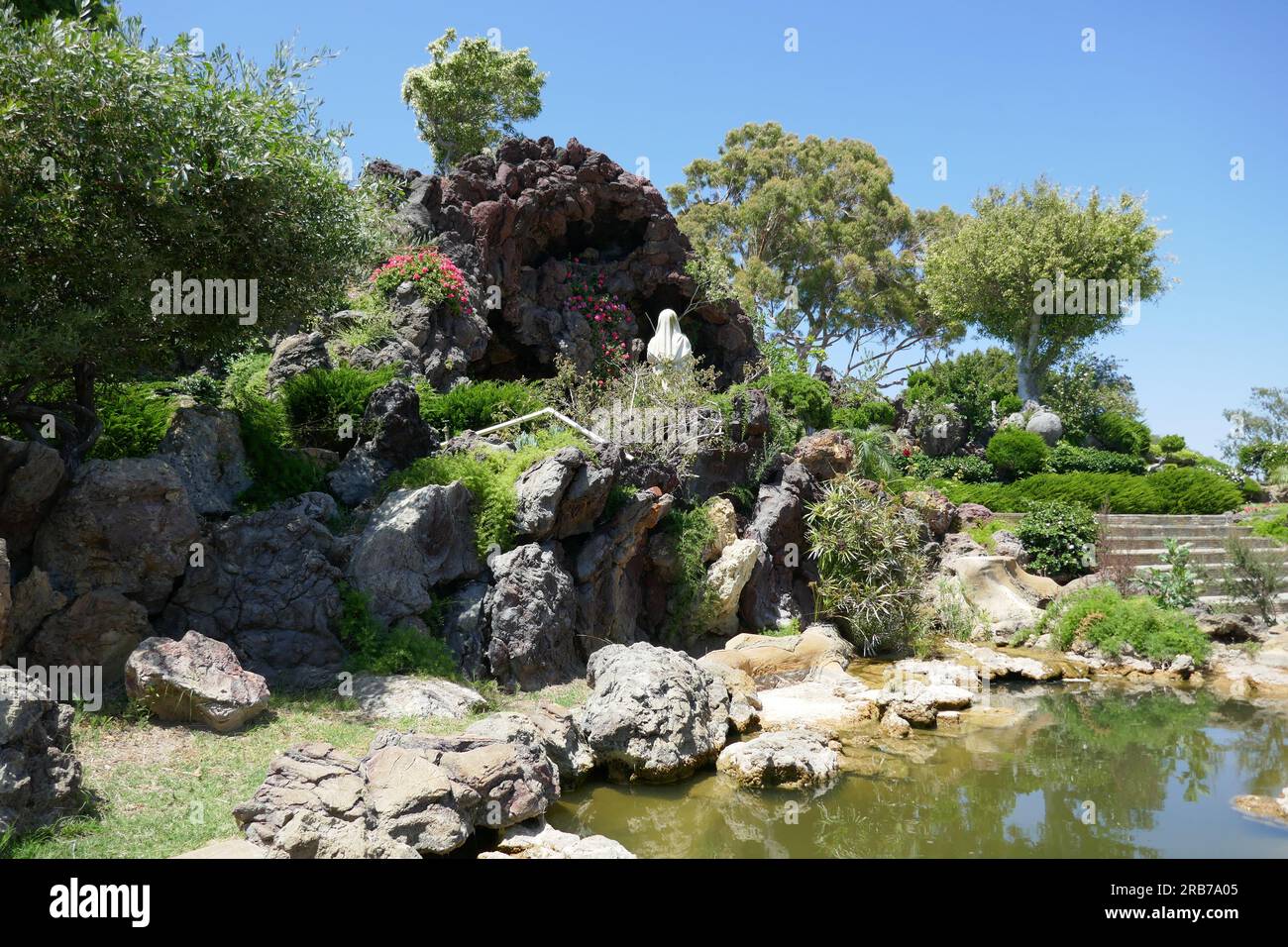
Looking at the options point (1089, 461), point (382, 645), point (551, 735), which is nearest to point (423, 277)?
point (382, 645)

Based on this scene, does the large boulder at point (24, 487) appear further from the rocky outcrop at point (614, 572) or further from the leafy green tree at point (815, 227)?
the leafy green tree at point (815, 227)

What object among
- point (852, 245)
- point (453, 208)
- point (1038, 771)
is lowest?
point (1038, 771)

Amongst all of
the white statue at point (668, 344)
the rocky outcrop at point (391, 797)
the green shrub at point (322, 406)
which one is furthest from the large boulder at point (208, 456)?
the white statue at point (668, 344)

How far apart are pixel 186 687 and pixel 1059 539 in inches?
627

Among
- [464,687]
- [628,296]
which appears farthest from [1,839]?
[628,296]

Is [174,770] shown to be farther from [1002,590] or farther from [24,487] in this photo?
[1002,590]

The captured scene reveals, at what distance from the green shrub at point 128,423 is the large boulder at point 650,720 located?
17.5ft

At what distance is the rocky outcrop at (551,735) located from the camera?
649cm

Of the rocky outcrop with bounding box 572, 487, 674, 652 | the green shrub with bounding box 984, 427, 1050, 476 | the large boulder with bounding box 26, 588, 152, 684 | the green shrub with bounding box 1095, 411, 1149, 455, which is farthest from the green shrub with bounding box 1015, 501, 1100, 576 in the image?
the large boulder with bounding box 26, 588, 152, 684

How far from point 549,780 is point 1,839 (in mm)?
3395

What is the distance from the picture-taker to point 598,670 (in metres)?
8.30

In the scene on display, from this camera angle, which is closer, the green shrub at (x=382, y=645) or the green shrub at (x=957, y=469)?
the green shrub at (x=382, y=645)

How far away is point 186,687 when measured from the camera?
6.27m
